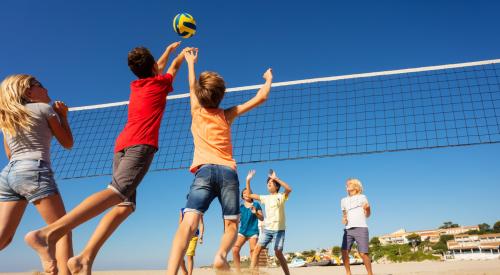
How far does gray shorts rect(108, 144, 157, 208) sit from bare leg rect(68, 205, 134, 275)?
0.07 m

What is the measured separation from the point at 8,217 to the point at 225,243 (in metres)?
1.52

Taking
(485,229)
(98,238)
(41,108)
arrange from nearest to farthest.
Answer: (98,238)
(41,108)
(485,229)

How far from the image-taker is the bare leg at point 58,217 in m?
2.79

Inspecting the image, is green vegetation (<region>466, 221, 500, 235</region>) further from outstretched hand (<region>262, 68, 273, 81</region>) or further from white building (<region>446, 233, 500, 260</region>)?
outstretched hand (<region>262, 68, 273, 81</region>)

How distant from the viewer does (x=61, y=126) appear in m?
3.06

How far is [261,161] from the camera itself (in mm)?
7996

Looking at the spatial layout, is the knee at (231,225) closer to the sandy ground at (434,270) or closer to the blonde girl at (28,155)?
the blonde girl at (28,155)

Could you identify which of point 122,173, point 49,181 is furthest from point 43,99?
point 122,173

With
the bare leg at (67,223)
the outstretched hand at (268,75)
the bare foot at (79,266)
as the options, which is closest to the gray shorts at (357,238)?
the outstretched hand at (268,75)

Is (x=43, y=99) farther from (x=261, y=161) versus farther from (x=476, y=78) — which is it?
(x=476, y=78)

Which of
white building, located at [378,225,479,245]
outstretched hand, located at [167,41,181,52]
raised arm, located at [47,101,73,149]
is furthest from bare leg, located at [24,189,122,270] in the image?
white building, located at [378,225,479,245]

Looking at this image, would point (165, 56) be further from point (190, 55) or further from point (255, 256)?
point (255, 256)

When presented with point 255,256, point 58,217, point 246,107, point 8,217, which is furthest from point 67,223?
point 255,256

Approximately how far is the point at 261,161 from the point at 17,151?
540cm
